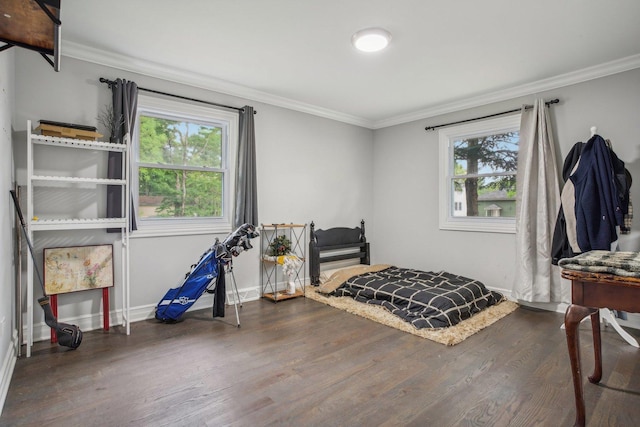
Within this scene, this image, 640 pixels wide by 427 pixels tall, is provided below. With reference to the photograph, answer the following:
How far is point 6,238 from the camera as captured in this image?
2271mm

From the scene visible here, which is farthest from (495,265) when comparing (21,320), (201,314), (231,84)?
(21,320)

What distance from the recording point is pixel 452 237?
451 centimetres

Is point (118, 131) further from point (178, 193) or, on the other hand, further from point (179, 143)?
point (178, 193)

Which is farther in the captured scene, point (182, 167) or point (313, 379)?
point (182, 167)

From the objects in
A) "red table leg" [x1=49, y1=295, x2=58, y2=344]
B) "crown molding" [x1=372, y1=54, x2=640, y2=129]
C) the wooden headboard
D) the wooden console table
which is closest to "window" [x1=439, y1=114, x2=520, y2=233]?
"crown molding" [x1=372, y1=54, x2=640, y2=129]

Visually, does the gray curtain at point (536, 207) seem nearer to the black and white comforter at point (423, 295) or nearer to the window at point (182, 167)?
the black and white comforter at point (423, 295)

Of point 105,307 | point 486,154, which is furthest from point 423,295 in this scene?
point 105,307

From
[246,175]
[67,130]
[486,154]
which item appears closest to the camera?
[67,130]

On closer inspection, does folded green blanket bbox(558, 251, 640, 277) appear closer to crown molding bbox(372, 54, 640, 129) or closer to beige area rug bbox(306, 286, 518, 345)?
beige area rug bbox(306, 286, 518, 345)

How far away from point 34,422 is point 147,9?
2.64 m

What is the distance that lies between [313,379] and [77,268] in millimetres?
2237

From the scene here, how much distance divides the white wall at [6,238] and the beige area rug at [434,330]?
8.92ft

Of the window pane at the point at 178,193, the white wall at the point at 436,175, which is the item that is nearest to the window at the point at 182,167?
the window pane at the point at 178,193

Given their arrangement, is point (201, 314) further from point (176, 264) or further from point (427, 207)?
point (427, 207)
